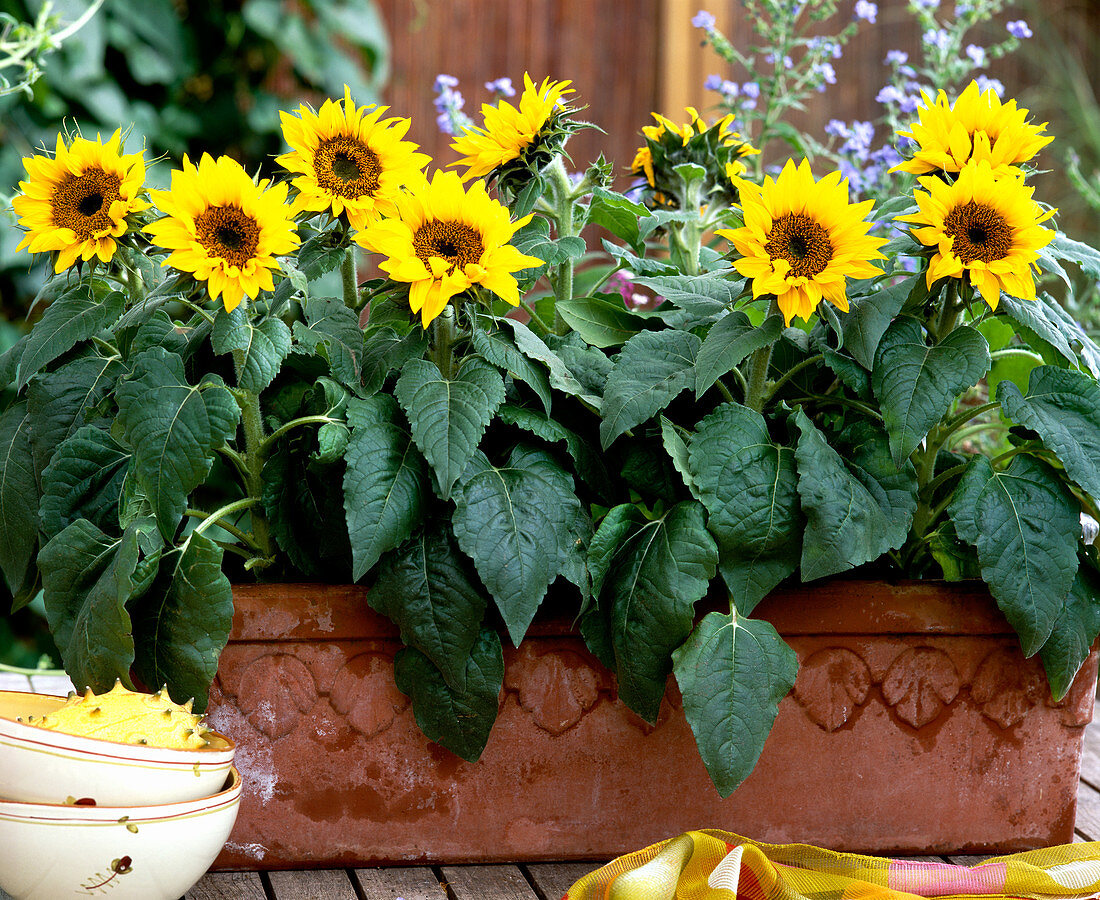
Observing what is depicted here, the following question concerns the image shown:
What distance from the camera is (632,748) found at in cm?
104

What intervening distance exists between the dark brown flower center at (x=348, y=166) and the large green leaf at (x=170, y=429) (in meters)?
0.22

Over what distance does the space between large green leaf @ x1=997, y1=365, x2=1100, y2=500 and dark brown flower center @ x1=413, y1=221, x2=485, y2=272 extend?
0.52 m

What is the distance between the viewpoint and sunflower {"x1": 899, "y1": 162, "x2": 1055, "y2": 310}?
0.96 metres

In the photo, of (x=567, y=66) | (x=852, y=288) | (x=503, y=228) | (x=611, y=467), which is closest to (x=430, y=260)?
(x=503, y=228)

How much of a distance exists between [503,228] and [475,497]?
0.24 meters

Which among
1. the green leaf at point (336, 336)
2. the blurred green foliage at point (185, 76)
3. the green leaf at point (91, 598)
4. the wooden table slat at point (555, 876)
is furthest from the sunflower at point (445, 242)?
the blurred green foliage at point (185, 76)

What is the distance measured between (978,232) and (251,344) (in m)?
0.65

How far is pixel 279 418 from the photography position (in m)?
1.10

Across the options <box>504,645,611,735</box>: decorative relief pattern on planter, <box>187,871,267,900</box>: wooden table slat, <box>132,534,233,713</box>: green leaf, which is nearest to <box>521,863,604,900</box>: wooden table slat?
<box>504,645,611,735</box>: decorative relief pattern on planter

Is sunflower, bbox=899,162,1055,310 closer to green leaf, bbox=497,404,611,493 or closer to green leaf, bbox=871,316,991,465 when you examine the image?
green leaf, bbox=871,316,991,465

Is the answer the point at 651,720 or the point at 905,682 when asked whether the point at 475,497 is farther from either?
the point at 905,682

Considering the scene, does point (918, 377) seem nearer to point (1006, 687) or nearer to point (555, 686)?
point (1006, 687)

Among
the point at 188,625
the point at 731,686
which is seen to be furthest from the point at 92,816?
the point at 731,686

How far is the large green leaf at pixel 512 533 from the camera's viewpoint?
0.92m
